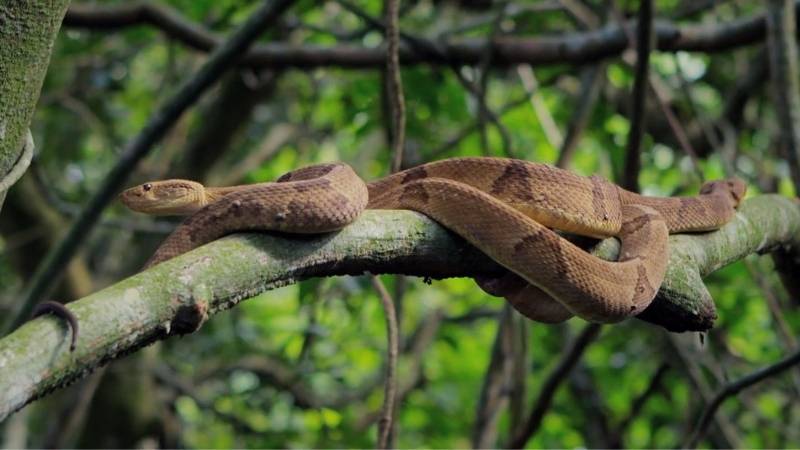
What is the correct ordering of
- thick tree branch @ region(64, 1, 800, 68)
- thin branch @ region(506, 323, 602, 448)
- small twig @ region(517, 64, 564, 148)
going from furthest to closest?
small twig @ region(517, 64, 564, 148) → thick tree branch @ region(64, 1, 800, 68) → thin branch @ region(506, 323, 602, 448)

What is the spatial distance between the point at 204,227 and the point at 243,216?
14 centimetres

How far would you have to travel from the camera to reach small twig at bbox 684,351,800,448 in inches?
183

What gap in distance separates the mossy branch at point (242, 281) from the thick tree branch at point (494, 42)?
114 inches

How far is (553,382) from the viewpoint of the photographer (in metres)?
6.27

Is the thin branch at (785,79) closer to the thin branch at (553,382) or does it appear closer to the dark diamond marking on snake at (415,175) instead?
the thin branch at (553,382)

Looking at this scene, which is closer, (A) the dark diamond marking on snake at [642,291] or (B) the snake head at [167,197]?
(A) the dark diamond marking on snake at [642,291]

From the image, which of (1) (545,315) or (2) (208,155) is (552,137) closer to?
(2) (208,155)

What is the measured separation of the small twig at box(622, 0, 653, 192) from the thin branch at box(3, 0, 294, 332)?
2.01m

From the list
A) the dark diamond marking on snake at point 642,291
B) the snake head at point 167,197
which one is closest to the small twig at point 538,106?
the snake head at point 167,197

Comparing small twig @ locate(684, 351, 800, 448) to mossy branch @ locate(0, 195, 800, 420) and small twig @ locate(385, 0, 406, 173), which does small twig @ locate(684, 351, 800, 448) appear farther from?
small twig @ locate(385, 0, 406, 173)

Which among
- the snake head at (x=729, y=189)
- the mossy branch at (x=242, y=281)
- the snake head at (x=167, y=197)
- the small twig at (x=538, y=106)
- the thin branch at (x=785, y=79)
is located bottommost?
the snake head at (x=167, y=197)

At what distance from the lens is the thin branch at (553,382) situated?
5.90 meters

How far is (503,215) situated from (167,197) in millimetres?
1298

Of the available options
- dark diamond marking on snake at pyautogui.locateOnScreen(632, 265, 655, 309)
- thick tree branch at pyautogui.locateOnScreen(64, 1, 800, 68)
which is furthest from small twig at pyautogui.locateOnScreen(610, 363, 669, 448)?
dark diamond marking on snake at pyautogui.locateOnScreen(632, 265, 655, 309)
